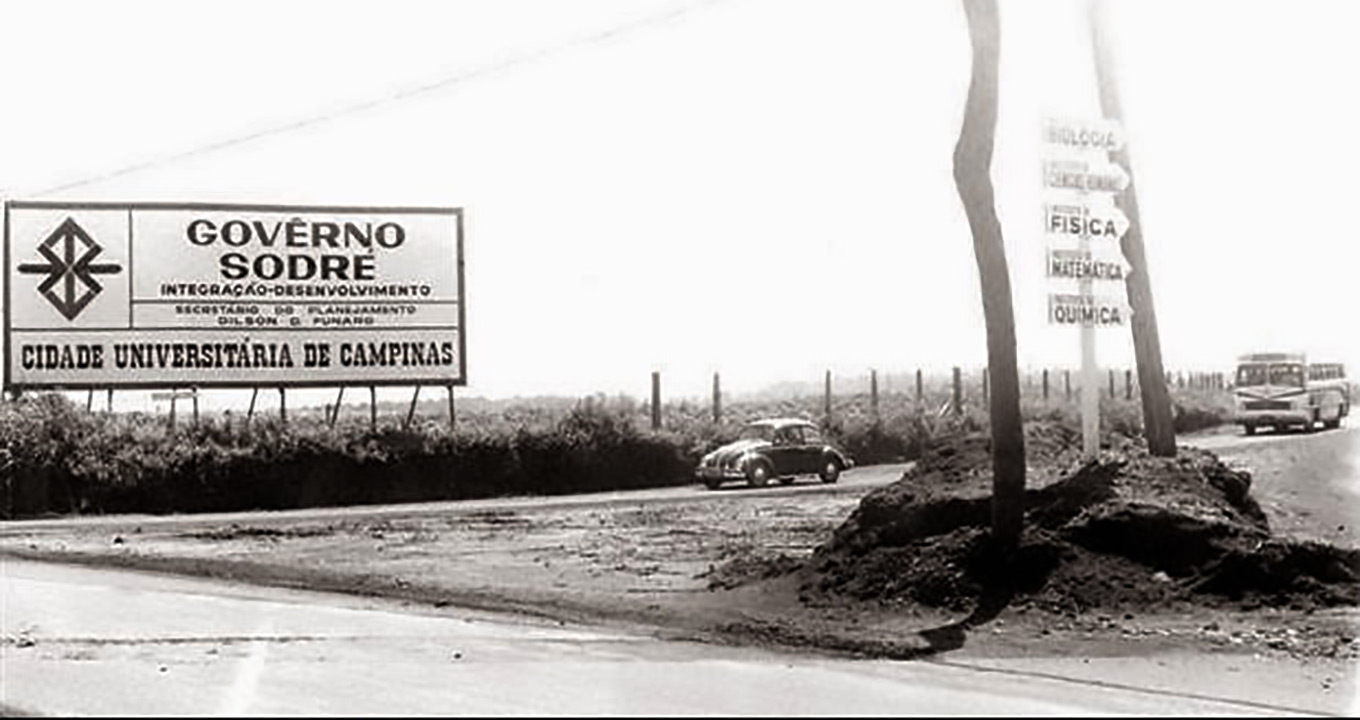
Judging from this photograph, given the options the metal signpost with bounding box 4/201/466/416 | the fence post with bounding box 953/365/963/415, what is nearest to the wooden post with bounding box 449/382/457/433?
the metal signpost with bounding box 4/201/466/416

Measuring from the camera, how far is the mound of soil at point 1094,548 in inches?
621

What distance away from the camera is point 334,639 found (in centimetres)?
1421

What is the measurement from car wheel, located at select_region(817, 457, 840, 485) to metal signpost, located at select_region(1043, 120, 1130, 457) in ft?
81.4

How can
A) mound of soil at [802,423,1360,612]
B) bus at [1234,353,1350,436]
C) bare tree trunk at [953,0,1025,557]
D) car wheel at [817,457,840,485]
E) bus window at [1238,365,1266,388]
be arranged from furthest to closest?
bus window at [1238,365,1266,388] → bus at [1234,353,1350,436] → car wheel at [817,457,840,485] → bare tree trunk at [953,0,1025,557] → mound of soil at [802,423,1360,612]

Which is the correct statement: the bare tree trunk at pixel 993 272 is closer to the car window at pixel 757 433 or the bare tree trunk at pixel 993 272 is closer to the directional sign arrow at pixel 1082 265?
A: the directional sign arrow at pixel 1082 265

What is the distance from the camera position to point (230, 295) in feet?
148

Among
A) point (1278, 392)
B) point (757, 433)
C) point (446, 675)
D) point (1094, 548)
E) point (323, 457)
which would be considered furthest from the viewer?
point (1278, 392)

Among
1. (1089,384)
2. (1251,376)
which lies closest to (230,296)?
(1251,376)

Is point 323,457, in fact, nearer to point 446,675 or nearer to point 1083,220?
point 1083,220

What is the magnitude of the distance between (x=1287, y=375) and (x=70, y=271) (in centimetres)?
3443

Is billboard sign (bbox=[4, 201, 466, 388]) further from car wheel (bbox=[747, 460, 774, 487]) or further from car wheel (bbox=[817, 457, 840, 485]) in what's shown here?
car wheel (bbox=[817, 457, 840, 485])

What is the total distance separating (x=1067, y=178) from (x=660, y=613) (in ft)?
19.2

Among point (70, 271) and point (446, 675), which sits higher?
point (70, 271)

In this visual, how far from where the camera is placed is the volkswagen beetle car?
42406 millimetres
